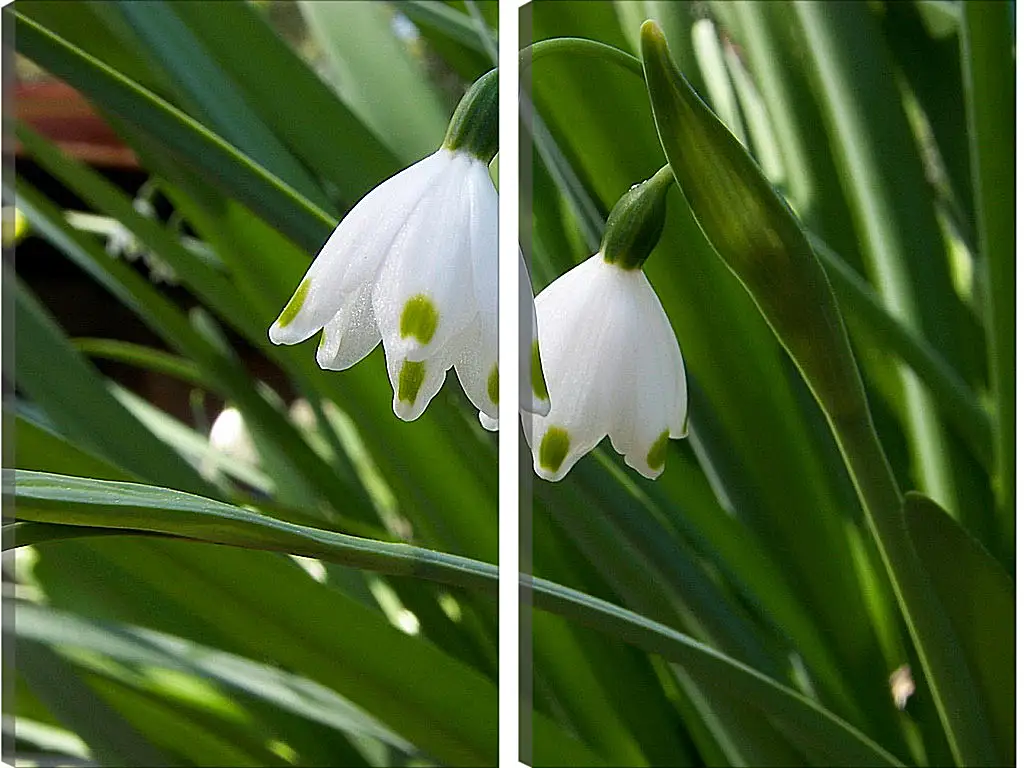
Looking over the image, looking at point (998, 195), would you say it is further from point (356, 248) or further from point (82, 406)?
point (82, 406)

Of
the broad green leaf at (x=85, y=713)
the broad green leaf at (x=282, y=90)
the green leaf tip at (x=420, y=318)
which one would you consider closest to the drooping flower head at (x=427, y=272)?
the green leaf tip at (x=420, y=318)

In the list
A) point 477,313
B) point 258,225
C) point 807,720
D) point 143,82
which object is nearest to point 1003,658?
point 807,720

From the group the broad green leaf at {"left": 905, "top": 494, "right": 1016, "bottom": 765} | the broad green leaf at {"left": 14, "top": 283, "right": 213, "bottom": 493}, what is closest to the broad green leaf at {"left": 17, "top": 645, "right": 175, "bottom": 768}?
the broad green leaf at {"left": 14, "top": 283, "right": 213, "bottom": 493}

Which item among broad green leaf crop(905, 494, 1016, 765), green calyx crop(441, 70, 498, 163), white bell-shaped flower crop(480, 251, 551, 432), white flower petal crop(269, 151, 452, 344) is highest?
green calyx crop(441, 70, 498, 163)

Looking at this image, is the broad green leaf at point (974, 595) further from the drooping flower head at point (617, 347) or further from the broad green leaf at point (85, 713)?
the broad green leaf at point (85, 713)

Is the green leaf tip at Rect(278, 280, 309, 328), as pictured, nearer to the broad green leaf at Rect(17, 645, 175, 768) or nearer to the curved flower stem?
the curved flower stem

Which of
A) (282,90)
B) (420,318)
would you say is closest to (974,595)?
(420,318)

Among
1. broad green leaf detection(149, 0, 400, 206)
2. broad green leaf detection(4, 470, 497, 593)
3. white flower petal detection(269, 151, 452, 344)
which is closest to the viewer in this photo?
broad green leaf detection(4, 470, 497, 593)
